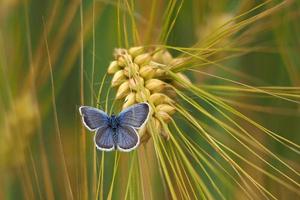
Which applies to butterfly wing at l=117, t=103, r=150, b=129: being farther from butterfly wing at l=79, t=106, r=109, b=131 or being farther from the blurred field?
the blurred field

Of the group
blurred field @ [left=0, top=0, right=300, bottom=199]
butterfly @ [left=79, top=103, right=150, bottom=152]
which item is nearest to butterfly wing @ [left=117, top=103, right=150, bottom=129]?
butterfly @ [left=79, top=103, right=150, bottom=152]

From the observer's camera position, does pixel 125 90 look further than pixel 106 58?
No

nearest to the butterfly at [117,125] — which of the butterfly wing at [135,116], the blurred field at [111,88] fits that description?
the butterfly wing at [135,116]

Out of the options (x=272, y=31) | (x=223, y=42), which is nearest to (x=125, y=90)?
(x=223, y=42)

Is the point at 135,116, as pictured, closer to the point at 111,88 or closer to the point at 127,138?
the point at 127,138

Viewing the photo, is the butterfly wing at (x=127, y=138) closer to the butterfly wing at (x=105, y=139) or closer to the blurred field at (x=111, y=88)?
the butterfly wing at (x=105, y=139)

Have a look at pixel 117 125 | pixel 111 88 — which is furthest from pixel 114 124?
pixel 111 88

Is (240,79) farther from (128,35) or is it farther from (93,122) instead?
(93,122)
